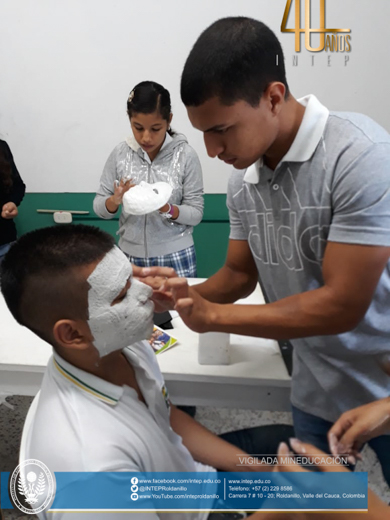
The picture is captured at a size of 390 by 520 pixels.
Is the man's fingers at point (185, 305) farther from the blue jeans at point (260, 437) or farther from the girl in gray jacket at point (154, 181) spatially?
the girl in gray jacket at point (154, 181)

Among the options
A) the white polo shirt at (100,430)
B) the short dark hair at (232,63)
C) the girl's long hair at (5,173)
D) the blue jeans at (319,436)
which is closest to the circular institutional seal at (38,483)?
the white polo shirt at (100,430)

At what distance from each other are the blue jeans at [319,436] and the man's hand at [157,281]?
1.14 ft

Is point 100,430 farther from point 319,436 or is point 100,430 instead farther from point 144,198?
point 144,198

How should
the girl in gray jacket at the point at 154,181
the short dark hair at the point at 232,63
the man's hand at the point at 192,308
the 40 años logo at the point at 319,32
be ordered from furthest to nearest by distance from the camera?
the 40 años logo at the point at 319,32 → the girl in gray jacket at the point at 154,181 → the man's hand at the point at 192,308 → the short dark hair at the point at 232,63

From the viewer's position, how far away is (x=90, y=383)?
2.19 feet

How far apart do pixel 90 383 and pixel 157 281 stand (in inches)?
8.6

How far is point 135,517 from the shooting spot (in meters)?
0.59

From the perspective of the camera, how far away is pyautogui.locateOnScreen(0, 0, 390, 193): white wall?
1788mm


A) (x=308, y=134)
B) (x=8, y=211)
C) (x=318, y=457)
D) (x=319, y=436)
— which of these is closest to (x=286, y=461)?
(x=318, y=457)

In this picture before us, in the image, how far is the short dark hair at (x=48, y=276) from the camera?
62 centimetres

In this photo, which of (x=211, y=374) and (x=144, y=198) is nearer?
(x=211, y=374)

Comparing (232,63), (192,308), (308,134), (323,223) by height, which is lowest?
(192,308)

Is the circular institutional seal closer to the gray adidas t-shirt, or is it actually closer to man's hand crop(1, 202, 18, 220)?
the gray adidas t-shirt

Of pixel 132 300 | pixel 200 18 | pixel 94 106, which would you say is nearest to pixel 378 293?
pixel 132 300
